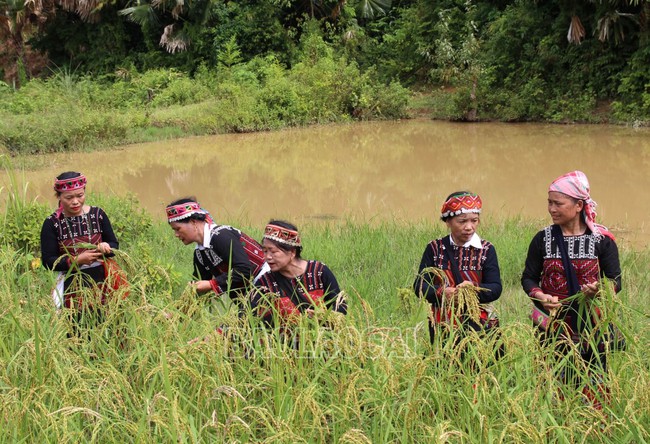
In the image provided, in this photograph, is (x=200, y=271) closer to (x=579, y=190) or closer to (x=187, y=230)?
(x=187, y=230)

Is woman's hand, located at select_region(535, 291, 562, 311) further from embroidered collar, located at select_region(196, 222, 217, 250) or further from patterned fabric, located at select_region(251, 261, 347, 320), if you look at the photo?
embroidered collar, located at select_region(196, 222, 217, 250)

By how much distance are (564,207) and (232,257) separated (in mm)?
1536

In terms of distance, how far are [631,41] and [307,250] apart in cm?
1286

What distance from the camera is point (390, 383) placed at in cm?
227

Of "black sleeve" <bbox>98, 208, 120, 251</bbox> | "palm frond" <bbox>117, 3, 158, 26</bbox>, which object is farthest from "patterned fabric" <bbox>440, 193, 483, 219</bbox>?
"palm frond" <bbox>117, 3, 158, 26</bbox>

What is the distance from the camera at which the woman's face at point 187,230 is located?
3592mm

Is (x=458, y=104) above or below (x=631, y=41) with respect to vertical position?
below

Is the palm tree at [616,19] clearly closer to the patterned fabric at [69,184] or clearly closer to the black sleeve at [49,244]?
the patterned fabric at [69,184]

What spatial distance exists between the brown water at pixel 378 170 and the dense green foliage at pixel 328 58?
3.05ft

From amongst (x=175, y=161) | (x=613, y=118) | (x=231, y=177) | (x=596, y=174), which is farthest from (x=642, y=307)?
(x=613, y=118)

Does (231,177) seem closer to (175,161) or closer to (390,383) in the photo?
(175,161)

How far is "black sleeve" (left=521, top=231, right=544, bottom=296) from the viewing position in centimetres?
324

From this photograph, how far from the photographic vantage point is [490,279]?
3.27 meters

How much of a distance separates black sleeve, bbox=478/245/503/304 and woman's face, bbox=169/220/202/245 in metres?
1.38
